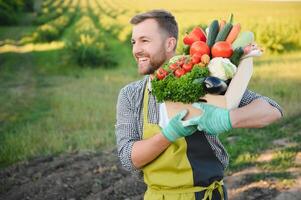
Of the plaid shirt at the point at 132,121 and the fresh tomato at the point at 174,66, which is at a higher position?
the fresh tomato at the point at 174,66

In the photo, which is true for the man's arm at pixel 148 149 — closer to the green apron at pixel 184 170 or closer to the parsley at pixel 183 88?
the green apron at pixel 184 170

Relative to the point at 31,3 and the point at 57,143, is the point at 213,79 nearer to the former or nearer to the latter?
the point at 57,143

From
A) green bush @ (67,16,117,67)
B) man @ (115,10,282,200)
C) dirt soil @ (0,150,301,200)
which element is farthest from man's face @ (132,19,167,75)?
green bush @ (67,16,117,67)

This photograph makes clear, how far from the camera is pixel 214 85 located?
1917mm

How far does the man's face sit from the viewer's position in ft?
7.40

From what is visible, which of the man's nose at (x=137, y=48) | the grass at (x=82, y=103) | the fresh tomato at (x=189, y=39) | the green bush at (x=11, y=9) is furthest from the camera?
the green bush at (x=11, y=9)

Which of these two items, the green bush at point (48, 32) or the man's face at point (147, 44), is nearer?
the man's face at point (147, 44)

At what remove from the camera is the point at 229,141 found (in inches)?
227

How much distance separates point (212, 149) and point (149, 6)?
11007 mm

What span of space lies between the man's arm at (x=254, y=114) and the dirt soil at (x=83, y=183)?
2.36m

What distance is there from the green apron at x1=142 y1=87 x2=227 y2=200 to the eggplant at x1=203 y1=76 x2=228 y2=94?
11.8 inches

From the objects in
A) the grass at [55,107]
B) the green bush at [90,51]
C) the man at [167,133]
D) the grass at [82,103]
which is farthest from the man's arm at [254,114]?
the green bush at [90,51]

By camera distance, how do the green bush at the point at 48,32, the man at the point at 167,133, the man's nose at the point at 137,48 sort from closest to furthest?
1. the man at the point at 167,133
2. the man's nose at the point at 137,48
3. the green bush at the point at 48,32

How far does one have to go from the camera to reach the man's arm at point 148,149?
2.09 meters
